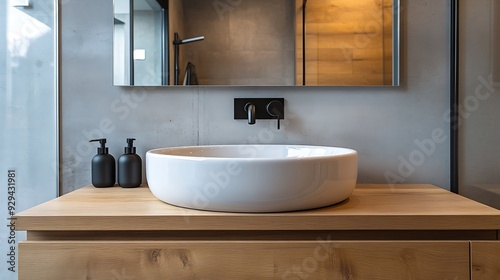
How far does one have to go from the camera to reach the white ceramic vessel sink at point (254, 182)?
0.95 m

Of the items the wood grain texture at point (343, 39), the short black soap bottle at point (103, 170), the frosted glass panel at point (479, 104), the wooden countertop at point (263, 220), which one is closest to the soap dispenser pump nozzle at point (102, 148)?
the short black soap bottle at point (103, 170)

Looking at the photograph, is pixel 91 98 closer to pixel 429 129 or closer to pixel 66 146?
pixel 66 146

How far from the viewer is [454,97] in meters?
1.46

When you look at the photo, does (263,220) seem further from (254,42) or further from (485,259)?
(254,42)

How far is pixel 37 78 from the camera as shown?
1.48 metres

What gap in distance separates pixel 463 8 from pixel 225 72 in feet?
2.82

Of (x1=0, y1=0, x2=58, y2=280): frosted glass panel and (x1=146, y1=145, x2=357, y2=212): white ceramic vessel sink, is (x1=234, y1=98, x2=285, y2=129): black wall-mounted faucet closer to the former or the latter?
(x1=146, y1=145, x2=357, y2=212): white ceramic vessel sink

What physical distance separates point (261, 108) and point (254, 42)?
0.77ft

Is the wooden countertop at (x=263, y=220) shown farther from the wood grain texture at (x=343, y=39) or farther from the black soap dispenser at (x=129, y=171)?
the wood grain texture at (x=343, y=39)

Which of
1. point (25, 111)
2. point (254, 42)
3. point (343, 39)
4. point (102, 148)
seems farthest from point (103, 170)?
point (343, 39)

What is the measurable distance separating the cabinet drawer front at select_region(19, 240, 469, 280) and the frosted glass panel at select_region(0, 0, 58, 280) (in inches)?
23.9

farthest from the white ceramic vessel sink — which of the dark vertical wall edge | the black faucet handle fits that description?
the dark vertical wall edge

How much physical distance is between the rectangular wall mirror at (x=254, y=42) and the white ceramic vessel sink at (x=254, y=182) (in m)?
0.53

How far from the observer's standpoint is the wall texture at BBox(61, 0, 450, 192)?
148 centimetres
